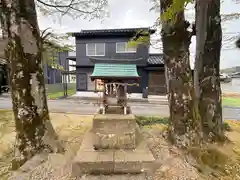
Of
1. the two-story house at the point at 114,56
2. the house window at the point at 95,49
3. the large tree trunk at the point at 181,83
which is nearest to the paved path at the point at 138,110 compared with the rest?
the two-story house at the point at 114,56

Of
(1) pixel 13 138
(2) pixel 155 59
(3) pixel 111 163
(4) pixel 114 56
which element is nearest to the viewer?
(3) pixel 111 163

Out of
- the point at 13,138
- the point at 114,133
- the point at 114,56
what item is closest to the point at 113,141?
the point at 114,133

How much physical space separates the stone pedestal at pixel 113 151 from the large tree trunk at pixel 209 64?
2.06m

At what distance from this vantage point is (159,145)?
4508mm

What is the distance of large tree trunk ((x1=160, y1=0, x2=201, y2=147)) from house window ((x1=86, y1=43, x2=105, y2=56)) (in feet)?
44.4

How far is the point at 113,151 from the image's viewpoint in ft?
12.7

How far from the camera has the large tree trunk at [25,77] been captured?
3.46 meters

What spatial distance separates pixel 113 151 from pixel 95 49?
14801 mm

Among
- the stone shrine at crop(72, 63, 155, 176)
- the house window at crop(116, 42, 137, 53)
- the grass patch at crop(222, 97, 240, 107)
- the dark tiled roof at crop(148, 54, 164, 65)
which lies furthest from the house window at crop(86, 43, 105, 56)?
the stone shrine at crop(72, 63, 155, 176)

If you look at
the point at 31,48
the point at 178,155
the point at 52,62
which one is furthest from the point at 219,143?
the point at 52,62

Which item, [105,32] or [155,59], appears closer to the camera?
[105,32]

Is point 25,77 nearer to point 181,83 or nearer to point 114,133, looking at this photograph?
point 114,133

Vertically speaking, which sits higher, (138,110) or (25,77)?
(25,77)

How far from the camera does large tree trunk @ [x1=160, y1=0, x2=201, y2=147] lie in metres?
4.12
